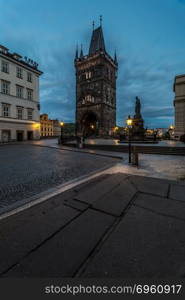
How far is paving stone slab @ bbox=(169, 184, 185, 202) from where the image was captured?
4.23 meters

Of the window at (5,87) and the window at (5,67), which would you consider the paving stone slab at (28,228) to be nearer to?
the window at (5,87)

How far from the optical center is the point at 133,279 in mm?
1854

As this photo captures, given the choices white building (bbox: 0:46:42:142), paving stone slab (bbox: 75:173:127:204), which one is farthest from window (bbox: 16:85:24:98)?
paving stone slab (bbox: 75:173:127:204)

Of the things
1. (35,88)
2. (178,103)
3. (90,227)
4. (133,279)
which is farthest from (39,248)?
(178,103)

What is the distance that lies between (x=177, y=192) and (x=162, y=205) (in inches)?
47.9

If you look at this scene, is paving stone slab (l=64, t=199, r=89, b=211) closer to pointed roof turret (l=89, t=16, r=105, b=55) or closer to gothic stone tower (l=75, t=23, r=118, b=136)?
gothic stone tower (l=75, t=23, r=118, b=136)

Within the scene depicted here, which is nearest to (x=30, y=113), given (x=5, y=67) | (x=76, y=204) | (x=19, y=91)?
(x=19, y=91)

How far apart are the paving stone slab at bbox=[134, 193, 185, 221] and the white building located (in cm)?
2999

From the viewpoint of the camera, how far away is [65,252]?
219 centimetres

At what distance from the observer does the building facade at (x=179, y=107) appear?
38.1 metres

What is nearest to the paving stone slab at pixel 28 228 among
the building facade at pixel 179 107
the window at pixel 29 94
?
the window at pixel 29 94

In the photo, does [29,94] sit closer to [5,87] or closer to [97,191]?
[5,87]

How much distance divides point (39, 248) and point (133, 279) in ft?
4.89

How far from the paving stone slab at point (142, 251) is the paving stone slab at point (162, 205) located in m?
0.33
